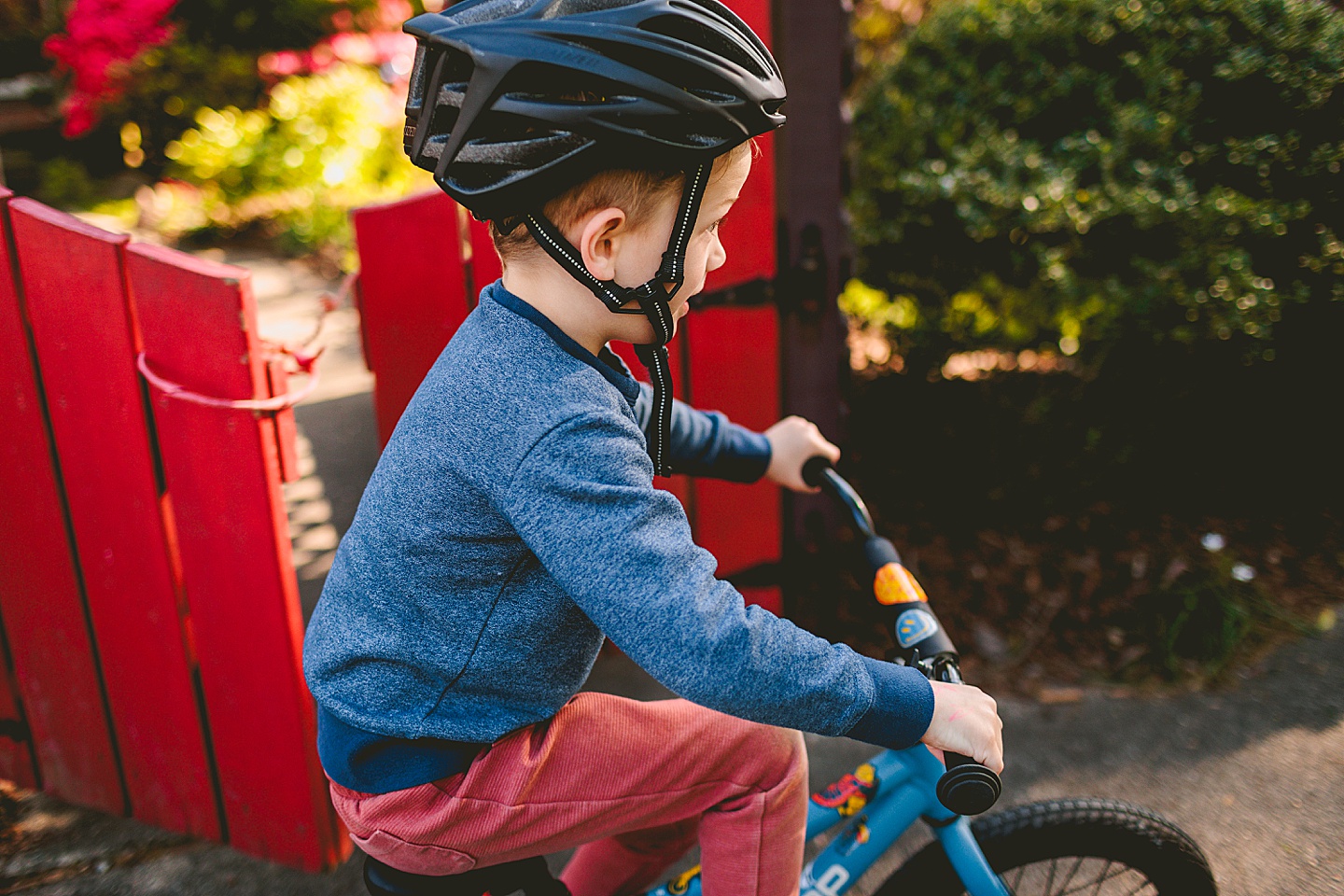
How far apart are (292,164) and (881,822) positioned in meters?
7.35

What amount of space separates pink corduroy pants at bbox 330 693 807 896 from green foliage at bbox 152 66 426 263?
21.0ft

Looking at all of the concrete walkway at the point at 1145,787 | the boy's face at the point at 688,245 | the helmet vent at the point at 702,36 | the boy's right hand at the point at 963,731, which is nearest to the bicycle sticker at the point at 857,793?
the boy's right hand at the point at 963,731

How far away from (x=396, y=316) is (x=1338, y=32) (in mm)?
2983

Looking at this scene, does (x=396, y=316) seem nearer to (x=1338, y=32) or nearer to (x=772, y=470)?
(x=772, y=470)

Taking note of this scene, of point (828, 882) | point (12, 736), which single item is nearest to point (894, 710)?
point (828, 882)

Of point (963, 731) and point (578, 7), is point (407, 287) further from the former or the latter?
point (963, 731)

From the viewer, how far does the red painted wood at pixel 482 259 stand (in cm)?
227

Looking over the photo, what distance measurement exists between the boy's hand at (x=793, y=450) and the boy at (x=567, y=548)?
470mm

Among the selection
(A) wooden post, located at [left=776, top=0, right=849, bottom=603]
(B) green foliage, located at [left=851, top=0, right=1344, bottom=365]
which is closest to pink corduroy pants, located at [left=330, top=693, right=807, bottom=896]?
(A) wooden post, located at [left=776, top=0, right=849, bottom=603]

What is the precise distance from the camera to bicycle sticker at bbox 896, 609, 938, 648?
1.47 metres

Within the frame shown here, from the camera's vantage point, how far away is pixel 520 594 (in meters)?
1.30

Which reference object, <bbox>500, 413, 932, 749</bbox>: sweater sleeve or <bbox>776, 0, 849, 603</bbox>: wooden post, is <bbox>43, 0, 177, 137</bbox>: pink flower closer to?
<bbox>776, 0, 849, 603</bbox>: wooden post

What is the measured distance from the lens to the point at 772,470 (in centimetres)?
→ 184

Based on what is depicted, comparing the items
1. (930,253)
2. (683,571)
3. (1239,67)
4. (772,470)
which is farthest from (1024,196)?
(683,571)
